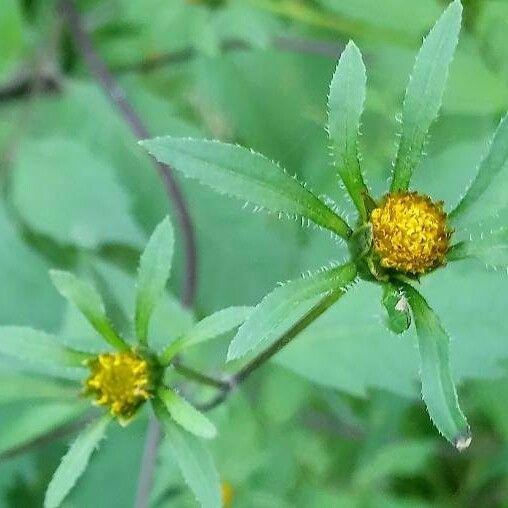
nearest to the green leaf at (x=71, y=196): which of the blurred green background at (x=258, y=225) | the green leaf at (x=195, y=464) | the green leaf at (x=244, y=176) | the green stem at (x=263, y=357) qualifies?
the blurred green background at (x=258, y=225)

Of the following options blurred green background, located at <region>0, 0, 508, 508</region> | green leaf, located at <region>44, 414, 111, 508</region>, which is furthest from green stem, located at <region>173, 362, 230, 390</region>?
blurred green background, located at <region>0, 0, 508, 508</region>

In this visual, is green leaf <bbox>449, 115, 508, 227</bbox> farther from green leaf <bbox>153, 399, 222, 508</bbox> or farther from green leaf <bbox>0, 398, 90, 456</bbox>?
green leaf <bbox>0, 398, 90, 456</bbox>

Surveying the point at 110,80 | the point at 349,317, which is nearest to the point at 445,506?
the point at 349,317

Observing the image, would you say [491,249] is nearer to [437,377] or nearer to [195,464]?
[437,377]

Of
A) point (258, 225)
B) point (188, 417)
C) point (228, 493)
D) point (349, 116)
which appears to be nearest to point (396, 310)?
point (349, 116)

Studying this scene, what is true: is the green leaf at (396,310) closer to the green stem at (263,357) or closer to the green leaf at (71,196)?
the green stem at (263,357)

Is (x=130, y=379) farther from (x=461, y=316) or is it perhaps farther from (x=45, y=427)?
(x=461, y=316)
